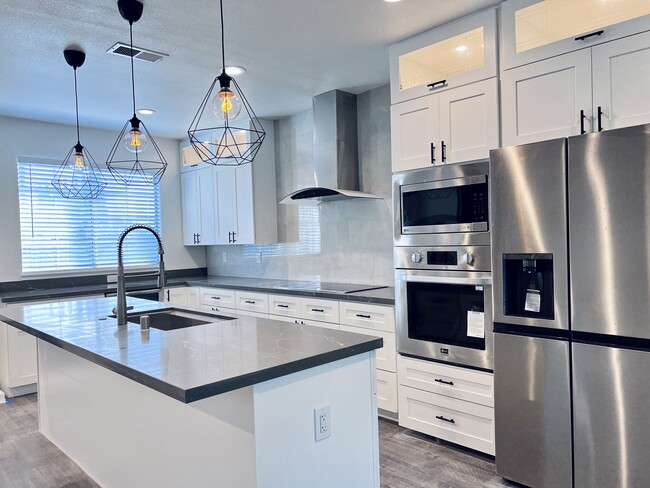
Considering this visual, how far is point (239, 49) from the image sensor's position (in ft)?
9.88

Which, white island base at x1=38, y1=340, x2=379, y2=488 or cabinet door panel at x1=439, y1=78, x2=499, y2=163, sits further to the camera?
cabinet door panel at x1=439, y1=78, x2=499, y2=163

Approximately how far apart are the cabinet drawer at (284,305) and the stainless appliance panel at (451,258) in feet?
3.75

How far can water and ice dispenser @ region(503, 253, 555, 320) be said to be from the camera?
2.26 metres

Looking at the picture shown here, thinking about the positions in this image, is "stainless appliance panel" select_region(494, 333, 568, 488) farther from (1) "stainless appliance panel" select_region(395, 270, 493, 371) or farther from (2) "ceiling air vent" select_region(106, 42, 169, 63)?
(2) "ceiling air vent" select_region(106, 42, 169, 63)

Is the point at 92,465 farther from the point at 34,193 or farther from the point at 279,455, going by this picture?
the point at 34,193

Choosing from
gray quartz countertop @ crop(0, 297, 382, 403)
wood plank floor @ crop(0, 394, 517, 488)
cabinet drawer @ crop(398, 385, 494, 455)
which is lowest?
wood plank floor @ crop(0, 394, 517, 488)

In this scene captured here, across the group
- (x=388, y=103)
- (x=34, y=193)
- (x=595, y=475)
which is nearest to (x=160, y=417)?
(x=595, y=475)

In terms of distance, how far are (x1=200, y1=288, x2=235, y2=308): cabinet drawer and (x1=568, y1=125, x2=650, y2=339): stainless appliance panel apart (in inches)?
125

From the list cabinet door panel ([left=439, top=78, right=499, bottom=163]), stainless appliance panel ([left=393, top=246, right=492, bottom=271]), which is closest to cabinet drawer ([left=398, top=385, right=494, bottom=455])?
stainless appliance panel ([left=393, top=246, right=492, bottom=271])

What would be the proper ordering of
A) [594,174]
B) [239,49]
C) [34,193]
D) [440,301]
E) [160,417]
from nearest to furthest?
[160,417] → [594,174] → [440,301] → [239,49] → [34,193]

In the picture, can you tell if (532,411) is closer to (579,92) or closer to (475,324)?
(475,324)

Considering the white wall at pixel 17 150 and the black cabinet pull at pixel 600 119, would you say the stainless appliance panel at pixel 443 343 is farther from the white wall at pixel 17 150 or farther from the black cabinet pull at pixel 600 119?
the white wall at pixel 17 150

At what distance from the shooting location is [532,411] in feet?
7.59

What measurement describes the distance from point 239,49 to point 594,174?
2.18 m
